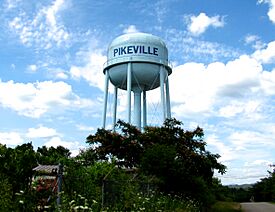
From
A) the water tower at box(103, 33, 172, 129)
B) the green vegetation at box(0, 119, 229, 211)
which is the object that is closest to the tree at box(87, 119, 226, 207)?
the green vegetation at box(0, 119, 229, 211)

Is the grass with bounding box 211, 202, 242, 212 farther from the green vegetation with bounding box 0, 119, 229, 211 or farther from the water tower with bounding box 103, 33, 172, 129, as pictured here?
the water tower with bounding box 103, 33, 172, 129

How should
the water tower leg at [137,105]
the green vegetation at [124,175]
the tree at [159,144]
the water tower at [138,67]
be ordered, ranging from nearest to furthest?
1. the green vegetation at [124,175]
2. the tree at [159,144]
3. the water tower at [138,67]
4. the water tower leg at [137,105]

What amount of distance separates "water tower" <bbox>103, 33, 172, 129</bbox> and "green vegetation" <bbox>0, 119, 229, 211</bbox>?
7.27 meters

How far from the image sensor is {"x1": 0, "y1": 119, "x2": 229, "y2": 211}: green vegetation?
8344mm

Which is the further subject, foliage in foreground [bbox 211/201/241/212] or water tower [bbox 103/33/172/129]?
water tower [bbox 103/33/172/129]

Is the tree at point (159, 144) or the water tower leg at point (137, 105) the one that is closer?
the tree at point (159, 144)

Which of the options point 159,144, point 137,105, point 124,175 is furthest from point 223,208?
point 124,175

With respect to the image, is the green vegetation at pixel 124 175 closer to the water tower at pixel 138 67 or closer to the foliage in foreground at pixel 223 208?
the foliage in foreground at pixel 223 208

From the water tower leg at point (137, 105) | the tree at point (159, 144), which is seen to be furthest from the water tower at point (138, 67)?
the tree at point (159, 144)

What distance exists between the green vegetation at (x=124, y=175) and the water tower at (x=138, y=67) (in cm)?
727

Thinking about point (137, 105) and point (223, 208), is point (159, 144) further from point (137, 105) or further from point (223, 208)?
point (137, 105)

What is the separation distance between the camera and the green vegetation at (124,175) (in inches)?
328

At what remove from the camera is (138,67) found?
3578cm

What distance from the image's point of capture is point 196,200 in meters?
21.1
